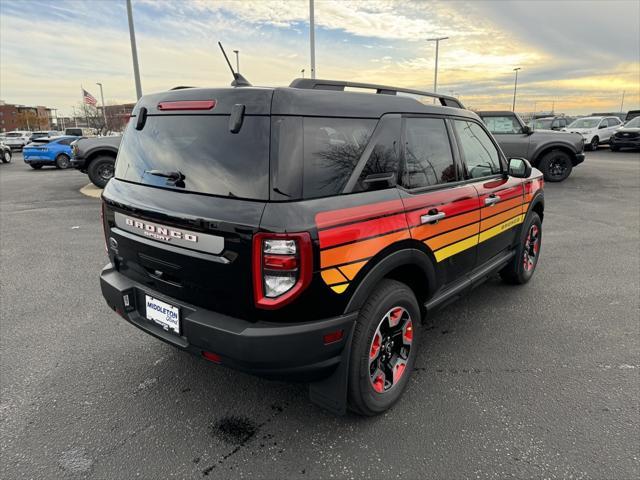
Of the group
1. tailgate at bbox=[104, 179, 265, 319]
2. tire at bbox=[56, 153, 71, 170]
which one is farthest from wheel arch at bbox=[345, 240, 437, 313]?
tire at bbox=[56, 153, 71, 170]

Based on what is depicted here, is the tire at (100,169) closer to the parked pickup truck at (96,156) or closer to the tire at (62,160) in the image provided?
the parked pickup truck at (96,156)

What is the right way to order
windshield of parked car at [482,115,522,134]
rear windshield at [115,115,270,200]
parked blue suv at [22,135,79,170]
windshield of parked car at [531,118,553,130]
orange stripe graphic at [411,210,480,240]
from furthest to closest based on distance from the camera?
windshield of parked car at [531,118,553,130]
parked blue suv at [22,135,79,170]
windshield of parked car at [482,115,522,134]
orange stripe graphic at [411,210,480,240]
rear windshield at [115,115,270,200]

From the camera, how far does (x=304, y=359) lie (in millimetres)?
2117

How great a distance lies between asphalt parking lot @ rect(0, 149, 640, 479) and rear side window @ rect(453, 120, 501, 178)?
1.33 meters

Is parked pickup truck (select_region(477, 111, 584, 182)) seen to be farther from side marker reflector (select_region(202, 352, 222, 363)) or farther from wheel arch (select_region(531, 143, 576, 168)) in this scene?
side marker reflector (select_region(202, 352, 222, 363))

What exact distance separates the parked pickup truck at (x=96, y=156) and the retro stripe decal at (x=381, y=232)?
33.2 ft

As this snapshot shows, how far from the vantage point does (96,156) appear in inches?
447

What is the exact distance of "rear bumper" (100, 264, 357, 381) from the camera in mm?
2051

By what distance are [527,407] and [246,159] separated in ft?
7.34

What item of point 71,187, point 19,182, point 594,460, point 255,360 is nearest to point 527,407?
point 594,460

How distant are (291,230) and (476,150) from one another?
86.8 inches

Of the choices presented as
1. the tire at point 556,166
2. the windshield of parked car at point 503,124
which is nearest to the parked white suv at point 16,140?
the windshield of parked car at point 503,124

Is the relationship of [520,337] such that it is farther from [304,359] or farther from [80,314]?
[80,314]

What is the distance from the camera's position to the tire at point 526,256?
4.35 m
